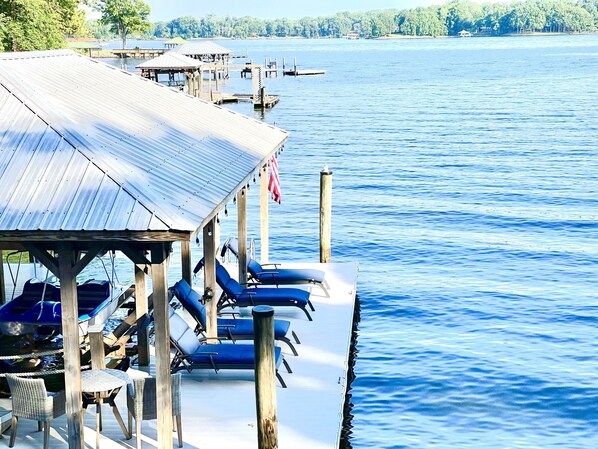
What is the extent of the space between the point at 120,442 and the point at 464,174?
111ft

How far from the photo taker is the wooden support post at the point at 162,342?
1117 centimetres

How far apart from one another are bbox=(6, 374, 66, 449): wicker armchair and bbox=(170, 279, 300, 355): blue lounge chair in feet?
11.8

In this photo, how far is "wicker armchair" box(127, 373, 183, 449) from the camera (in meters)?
11.8

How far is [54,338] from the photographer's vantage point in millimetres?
15852

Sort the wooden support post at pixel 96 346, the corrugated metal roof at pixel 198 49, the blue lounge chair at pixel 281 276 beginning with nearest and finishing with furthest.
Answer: the wooden support post at pixel 96 346 < the blue lounge chair at pixel 281 276 < the corrugated metal roof at pixel 198 49

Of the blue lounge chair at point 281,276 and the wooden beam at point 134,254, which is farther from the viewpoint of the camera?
the blue lounge chair at point 281,276

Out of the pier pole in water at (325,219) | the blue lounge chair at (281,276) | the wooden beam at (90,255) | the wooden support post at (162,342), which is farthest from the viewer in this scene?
the pier pole in water at (325,219)

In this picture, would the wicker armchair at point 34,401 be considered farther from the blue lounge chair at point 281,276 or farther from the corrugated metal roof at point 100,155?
the blue lounge chair at point 281,276

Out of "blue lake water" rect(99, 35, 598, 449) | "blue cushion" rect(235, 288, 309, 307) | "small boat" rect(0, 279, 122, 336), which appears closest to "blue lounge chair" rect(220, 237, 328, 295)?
"blue cushion" rect(235, 288, 309, 307)

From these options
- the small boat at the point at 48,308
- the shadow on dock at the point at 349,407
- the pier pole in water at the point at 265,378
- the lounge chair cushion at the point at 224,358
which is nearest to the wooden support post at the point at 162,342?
the pier pole in water at the point at 265,378

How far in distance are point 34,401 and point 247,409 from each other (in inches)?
120

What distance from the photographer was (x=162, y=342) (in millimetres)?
11297

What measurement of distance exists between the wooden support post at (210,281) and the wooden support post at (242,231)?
2.37m

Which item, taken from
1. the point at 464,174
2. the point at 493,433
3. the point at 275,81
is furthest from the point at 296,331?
the point at 275,81
